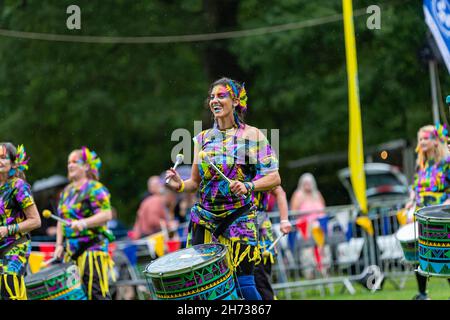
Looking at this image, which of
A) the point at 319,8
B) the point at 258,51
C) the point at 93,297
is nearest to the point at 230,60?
the point at 258,51

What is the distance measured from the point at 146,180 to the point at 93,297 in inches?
351

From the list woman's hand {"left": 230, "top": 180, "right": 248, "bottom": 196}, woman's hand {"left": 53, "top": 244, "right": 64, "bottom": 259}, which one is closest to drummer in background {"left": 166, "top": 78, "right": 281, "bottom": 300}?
woman's hand {"left": 230, "top": 180, "right": 248, "bottom": 196}

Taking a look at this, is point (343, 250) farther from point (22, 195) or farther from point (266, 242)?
point (22, 195)

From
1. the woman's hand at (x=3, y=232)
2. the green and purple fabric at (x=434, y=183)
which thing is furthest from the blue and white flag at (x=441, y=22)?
the woman's hand at (x=3, y=232)

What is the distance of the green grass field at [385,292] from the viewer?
10086mm

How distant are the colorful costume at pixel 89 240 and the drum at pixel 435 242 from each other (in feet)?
9.39

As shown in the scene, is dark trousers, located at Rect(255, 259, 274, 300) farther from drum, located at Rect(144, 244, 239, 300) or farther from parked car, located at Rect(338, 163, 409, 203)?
parked car, located at Rect(338, 163, 409, 203)

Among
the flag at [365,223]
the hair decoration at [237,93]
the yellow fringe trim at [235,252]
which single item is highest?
the hair decoration at [237,93]

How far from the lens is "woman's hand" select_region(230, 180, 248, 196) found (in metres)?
6.09

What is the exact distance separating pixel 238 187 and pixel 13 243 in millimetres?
1796

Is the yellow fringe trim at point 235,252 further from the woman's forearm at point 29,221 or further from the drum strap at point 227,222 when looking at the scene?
the woman's forearm at point 29,221

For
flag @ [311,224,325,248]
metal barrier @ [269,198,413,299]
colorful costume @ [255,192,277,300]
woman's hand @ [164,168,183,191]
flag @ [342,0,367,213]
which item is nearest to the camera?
woman's hand @ [164,168,183,191]

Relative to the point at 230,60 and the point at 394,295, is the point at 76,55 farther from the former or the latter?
the point at 394,295
